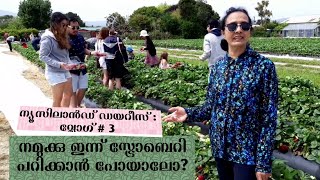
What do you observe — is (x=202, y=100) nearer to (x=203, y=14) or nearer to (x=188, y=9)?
(x=203, y=14)

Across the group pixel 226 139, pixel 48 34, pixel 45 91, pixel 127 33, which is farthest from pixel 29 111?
pixel 127 33

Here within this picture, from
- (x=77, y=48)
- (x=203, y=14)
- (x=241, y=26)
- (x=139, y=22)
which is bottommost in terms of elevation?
(x=77, y=48)

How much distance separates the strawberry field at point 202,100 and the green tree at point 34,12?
5698 centimetres

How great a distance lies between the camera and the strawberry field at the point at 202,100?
347 centimetres

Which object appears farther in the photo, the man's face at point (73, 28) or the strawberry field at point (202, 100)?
the man's face at point (73, 28)

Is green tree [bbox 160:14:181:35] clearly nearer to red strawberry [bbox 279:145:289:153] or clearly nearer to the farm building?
the farm building

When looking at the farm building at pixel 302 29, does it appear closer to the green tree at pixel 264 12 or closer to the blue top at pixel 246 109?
the green tree at pixel 264 12

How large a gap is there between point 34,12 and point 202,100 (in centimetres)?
6208

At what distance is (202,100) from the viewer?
5879 mm

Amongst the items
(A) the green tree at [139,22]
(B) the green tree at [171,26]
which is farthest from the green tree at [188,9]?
(A) the green tree at [139,22]

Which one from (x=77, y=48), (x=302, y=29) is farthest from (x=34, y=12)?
(x=77, y=48)

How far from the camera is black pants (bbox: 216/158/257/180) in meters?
2.08

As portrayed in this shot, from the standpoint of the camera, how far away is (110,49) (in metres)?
7.36

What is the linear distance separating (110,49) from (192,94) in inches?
76.2
